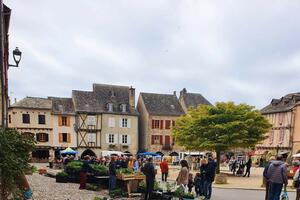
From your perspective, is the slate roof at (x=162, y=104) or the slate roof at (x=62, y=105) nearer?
the slate roof at (x=62, y=105)

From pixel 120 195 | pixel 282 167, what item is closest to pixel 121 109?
pixel 120 195

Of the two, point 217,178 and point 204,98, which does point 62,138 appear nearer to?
point 204,98

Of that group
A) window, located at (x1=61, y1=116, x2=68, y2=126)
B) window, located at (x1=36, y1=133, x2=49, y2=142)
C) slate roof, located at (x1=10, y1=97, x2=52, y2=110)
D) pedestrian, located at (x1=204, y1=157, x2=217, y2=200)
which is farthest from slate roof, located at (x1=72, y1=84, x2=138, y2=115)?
pedestrian, located at (x1=204, y1=157, x2=217, y2=200)

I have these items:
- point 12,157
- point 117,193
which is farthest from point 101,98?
point 12,157

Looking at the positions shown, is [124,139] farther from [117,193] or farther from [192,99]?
[117,193]

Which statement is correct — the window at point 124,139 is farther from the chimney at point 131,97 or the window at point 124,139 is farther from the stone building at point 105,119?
the chimney at point 131,97

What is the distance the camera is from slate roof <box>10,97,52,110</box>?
3747cm

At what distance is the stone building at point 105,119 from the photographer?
132 ft

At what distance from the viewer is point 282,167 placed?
8086 millimetres

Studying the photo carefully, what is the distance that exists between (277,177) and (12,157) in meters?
6.61

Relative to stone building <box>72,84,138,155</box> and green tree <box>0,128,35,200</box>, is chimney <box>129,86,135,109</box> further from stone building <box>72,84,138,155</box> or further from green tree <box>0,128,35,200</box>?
green tree <box>0,128,35,200</box>

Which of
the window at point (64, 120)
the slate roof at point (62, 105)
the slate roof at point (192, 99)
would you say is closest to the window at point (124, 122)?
the slate roof at point (62, 105)

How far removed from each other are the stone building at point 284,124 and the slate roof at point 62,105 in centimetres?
2514

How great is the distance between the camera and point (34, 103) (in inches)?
1507
